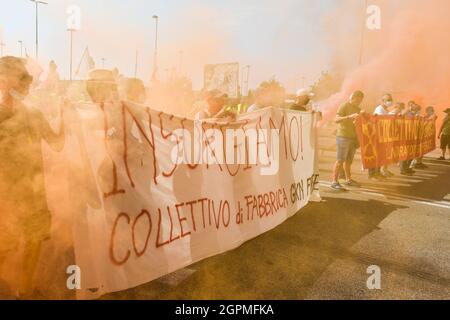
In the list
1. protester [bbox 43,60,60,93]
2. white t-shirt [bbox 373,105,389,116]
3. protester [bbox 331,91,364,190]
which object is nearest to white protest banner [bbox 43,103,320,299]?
protester [bbox 331,91,364,190]

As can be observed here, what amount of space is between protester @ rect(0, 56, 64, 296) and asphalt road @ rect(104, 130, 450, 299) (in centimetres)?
79

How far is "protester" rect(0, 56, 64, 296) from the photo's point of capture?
2.53 m

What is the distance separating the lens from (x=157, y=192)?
329 cm

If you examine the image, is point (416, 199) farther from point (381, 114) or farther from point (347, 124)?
point (381, 114)

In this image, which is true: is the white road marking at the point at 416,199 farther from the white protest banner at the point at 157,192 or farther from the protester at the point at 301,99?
the white protest banner at the point at 157,192

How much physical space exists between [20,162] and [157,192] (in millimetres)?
1099

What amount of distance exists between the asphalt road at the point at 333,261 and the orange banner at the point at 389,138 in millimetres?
2128

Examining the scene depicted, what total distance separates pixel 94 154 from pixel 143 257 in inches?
Result: 36.1

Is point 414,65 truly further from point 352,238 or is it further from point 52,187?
point 52,187

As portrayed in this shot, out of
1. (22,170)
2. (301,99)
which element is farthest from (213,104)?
(22,170)

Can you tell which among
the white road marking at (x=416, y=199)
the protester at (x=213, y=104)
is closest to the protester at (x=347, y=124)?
the white road marking at (x=416, y=199)

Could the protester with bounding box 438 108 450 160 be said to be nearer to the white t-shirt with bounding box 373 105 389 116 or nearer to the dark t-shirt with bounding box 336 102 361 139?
the white t-shirt with bounding box 373 105 389 116
